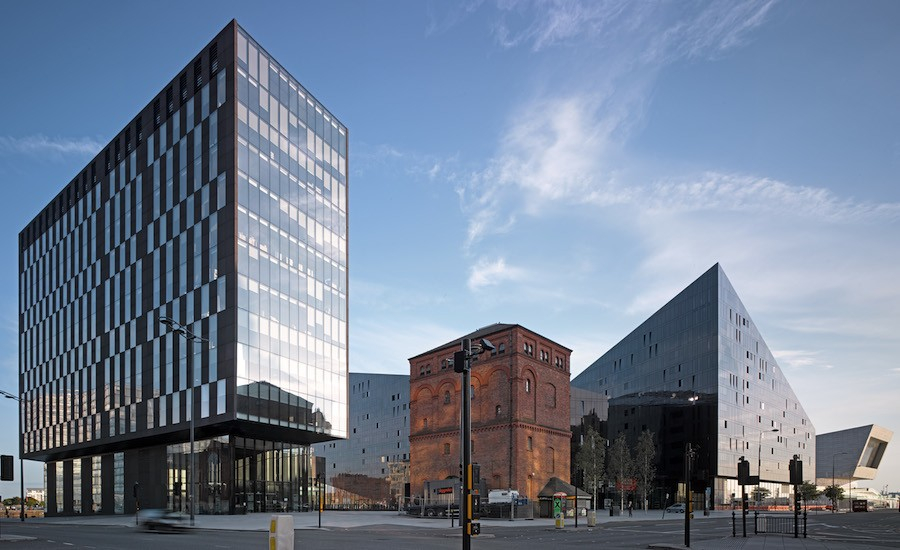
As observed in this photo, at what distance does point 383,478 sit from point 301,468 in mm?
49653

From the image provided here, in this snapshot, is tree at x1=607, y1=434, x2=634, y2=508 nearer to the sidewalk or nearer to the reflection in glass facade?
the reflection in glass facade

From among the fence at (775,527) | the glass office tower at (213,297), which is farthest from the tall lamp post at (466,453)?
the glass office tower at (213,297)

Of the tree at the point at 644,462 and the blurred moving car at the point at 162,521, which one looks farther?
the tree at the point at 644,462

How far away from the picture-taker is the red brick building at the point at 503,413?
235ft

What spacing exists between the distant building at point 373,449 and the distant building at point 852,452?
94837 millimetres

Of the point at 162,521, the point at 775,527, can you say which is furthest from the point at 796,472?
the point at 162,521

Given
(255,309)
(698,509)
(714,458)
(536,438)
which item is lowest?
(698,509)

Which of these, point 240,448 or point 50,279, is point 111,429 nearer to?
point 240,448

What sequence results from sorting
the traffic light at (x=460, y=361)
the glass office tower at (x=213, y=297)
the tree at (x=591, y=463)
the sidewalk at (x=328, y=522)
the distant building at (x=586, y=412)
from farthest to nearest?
the distant building at (x=586, y=412) < the tree at (x=591, y=463) < the glass office tower at (x=213, y=297) < the sidewalk at (x=328, y=522) < the traffic light at (x=460, y=361)

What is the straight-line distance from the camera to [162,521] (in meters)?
37.4

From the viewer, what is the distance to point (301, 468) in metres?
74.4

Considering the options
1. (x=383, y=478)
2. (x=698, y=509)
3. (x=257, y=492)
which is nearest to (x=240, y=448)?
(x=257, y=492)

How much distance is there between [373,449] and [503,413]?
57657mm

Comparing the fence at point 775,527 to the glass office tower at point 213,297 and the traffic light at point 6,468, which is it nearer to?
the traffic light at point 6,468
